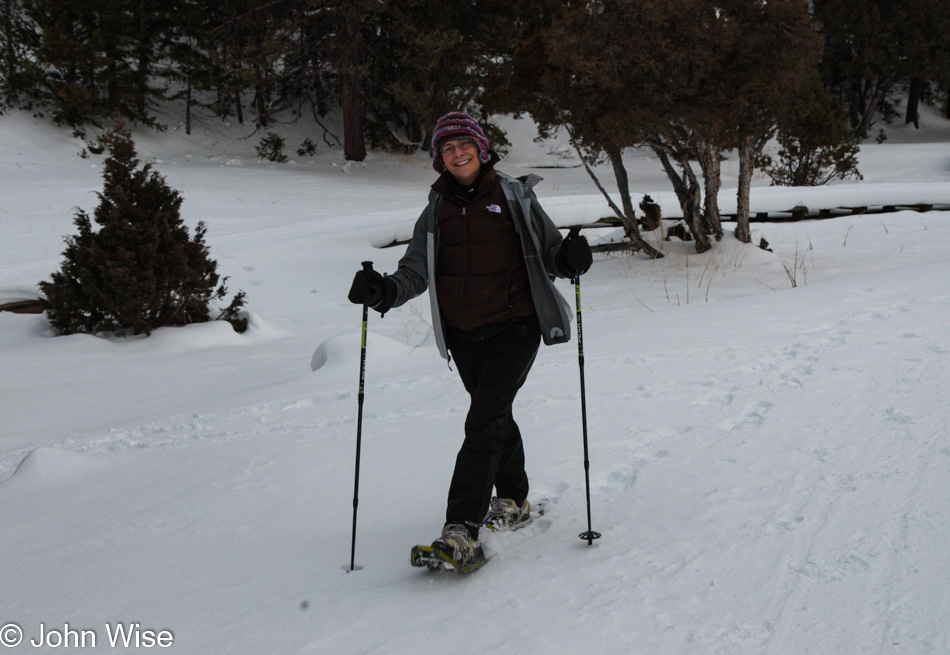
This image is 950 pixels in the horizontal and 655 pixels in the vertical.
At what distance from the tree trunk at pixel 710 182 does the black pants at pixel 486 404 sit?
713cm

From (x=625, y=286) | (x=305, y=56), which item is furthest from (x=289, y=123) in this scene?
(x=625, y=286)

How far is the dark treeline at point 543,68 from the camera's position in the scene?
28.3ft

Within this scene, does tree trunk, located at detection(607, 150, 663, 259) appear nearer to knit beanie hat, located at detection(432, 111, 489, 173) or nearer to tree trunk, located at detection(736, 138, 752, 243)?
tree trunk, located at detection(736, 138, 752, 243)

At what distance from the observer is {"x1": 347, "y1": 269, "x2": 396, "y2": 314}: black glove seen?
302 cm

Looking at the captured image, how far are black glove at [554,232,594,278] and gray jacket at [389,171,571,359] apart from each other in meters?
0.05

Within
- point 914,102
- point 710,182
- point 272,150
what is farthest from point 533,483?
point 914,102

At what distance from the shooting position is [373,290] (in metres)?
3.05

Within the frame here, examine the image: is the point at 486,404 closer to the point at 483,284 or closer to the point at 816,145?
the point at 483,284

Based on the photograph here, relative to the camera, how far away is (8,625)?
9.39ft

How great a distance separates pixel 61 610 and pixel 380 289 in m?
1.72

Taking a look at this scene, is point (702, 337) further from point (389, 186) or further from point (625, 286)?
point (389, 186)

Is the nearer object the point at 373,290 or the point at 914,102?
the point at 373,290

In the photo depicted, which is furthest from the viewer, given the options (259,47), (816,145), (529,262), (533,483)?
(259,47)

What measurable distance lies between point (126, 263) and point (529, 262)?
589 centimetres
